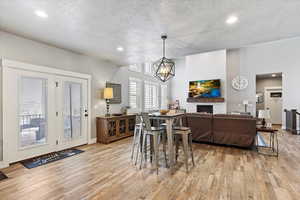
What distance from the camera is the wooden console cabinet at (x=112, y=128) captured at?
4.92 m

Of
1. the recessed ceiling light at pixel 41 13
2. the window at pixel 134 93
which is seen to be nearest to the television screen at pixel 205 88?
the window at pixel 134 93

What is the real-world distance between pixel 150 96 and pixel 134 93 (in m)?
1.55

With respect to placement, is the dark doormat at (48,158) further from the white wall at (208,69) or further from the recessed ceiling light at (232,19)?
the white wall at (208,69)

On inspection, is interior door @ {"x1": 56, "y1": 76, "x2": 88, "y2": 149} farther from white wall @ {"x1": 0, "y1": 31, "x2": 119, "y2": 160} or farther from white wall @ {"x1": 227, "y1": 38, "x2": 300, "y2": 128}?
white wall @ {"x1": 227, "y1": 38, "x2": 300, "y2": 128}

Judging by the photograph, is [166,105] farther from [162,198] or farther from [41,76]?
[162,198]

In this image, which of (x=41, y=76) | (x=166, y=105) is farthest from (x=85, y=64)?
(x=166, y=105)

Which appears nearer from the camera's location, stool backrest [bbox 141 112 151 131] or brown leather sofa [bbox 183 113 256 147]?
stool backrest [bbox 141 112 151 131]

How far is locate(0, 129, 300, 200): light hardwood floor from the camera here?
2.19 metres

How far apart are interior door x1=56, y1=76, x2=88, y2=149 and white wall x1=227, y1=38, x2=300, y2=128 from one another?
726 centimetres

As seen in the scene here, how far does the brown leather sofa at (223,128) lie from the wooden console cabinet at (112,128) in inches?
85.1

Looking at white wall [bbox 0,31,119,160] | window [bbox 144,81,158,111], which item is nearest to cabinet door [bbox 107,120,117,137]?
white wall [bbox 0,31,119,160]

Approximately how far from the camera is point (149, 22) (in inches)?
110

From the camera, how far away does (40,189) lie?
7.71ft

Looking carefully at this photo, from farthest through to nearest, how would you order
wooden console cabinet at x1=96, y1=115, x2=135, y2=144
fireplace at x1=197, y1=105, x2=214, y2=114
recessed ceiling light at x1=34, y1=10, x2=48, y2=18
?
fireplace at x1=197, y1=105, x2=214, y2=114
wooden console cabinet at x1=96, y1=115, x2=135, y2=144
recessed ceiling light at x1=34, y1=10, x2=48, y2=18
